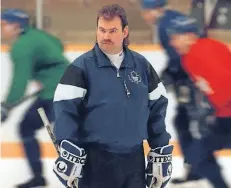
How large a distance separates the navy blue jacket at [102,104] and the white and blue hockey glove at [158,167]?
0.09 m

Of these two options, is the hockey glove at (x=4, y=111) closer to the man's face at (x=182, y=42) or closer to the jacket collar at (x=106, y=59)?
the man's face at (x=182, y=42)

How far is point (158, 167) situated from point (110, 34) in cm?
44

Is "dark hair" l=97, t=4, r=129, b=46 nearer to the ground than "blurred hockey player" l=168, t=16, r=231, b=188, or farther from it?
farther from it

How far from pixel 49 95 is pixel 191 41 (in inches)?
28.1

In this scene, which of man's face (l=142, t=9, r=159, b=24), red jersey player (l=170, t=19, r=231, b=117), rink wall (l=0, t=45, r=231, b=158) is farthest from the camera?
rink wall (l=0, t=45, r=231, b=158)

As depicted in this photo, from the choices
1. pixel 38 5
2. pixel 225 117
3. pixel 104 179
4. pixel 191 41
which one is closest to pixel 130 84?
pixel 104 179

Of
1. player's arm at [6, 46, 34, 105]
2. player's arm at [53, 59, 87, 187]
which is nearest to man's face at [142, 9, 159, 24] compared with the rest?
player's arm at [6, 46, 34, 105]

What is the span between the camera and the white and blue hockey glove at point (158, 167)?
189cm

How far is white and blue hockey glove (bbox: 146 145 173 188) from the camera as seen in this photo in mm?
1894

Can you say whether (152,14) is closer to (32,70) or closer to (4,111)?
(32,70)

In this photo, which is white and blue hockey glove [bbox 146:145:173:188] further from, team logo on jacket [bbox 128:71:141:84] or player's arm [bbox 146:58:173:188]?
team logo on jacket [bbox 128:71:141:84]

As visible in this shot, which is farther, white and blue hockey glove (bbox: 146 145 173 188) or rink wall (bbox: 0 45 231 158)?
rink wall (bbox: 0 45 231 158)

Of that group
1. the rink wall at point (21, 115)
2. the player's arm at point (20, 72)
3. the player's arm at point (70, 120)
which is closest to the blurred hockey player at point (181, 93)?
the rink wall at point (21, 115)

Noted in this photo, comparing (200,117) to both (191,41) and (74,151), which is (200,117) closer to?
(191,41)
